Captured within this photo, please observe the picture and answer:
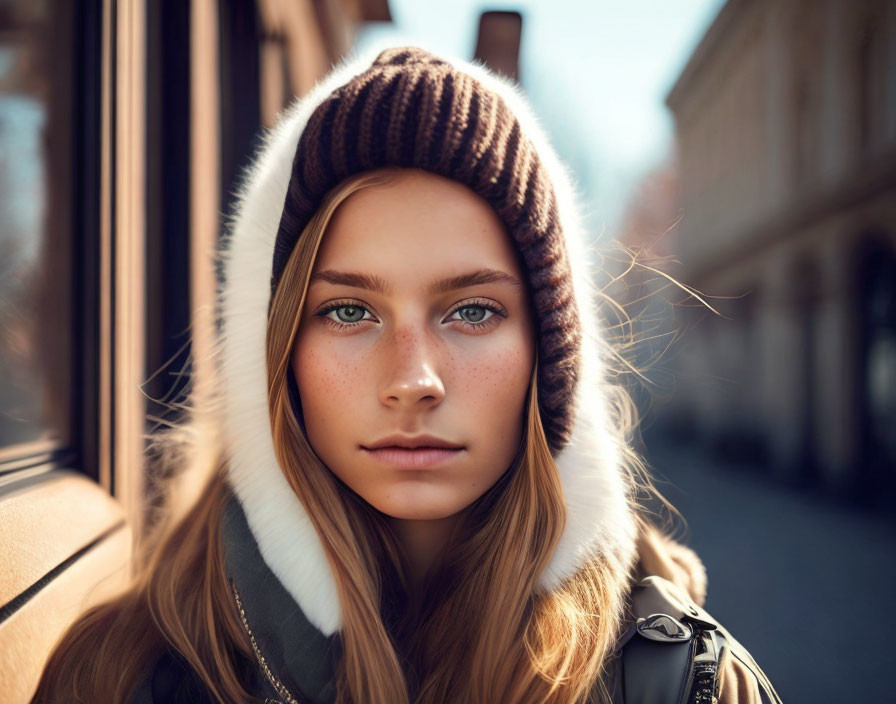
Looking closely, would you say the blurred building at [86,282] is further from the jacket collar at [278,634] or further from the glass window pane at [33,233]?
the jacket collar at [278,634]

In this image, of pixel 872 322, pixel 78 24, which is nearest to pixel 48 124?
pixel 78 24

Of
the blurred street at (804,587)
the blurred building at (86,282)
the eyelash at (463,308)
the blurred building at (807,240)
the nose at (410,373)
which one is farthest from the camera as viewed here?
the blurred building at (807,240)

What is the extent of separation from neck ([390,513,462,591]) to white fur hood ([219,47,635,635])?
0.23 metres

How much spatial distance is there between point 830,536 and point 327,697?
783 cm

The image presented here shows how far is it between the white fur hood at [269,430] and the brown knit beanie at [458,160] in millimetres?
89

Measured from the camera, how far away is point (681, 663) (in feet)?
4.56

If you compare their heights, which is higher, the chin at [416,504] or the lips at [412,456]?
the lips at [412,456]

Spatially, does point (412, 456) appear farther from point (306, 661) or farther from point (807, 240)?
point (807, 240)

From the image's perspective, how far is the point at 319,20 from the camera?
22.4ft

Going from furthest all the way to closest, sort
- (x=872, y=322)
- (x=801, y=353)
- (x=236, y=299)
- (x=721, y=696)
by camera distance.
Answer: (x=801, y=353) → (x=872, y=322) → (x=236, y=299) → (x=721, y=696)

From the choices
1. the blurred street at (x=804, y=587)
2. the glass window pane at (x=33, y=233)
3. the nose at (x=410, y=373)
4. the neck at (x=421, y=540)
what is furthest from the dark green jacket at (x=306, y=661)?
the blurred street at (x=804, y=587)

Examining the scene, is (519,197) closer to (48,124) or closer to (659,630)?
(659,630)

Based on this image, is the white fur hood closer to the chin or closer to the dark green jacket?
the dark green jacket

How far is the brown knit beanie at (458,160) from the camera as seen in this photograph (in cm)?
146
